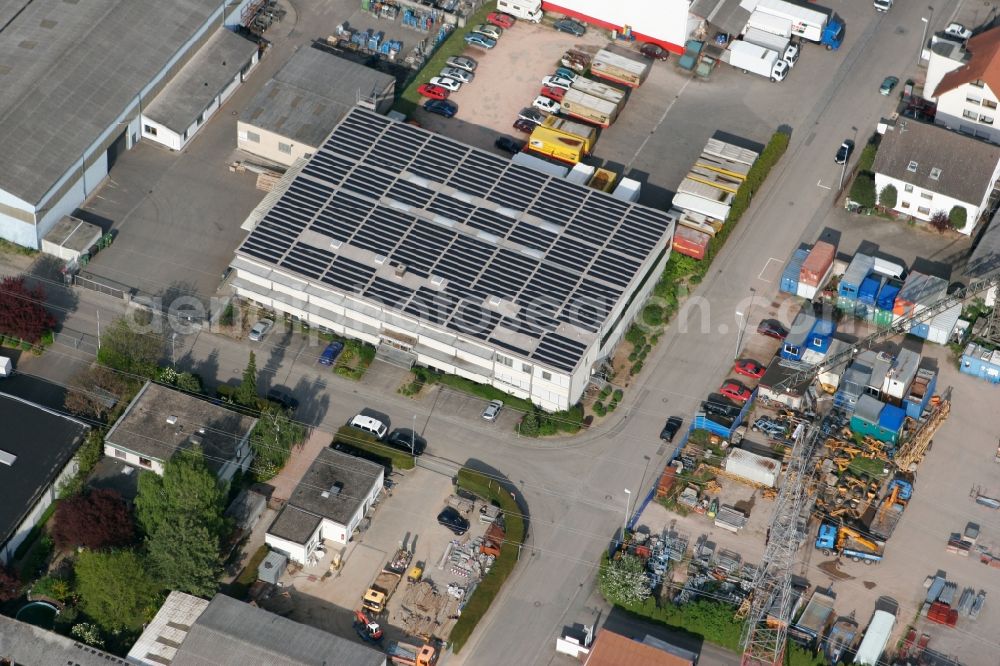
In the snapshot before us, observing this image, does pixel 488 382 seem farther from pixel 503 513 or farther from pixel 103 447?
pixel 103 447

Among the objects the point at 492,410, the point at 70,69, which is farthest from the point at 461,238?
the point at 70,69

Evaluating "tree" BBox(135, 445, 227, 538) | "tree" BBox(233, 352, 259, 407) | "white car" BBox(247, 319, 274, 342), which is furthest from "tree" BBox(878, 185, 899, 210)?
"tree" BBox(135, 445, 227, 538)

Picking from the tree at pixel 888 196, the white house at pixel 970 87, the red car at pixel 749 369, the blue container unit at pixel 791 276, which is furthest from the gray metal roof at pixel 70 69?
the white house at pixel 970 87

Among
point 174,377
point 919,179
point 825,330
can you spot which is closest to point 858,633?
point 825,330

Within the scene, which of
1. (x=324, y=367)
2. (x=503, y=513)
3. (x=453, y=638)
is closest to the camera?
(x=453, y=638)

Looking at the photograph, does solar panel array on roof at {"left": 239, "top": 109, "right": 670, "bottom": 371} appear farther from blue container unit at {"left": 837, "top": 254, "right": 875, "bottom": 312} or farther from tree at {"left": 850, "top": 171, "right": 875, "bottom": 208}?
tree at {"left": 850, "top": 171, "right": 875, "bottom": 208}

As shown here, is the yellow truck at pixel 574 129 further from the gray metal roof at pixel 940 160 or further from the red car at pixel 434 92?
the gray metal roof at pixel 940 160

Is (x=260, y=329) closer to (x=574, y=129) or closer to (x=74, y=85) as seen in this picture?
(x=74, y=85)
